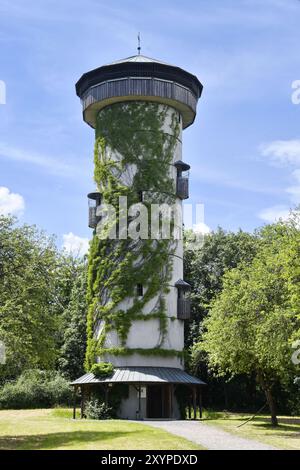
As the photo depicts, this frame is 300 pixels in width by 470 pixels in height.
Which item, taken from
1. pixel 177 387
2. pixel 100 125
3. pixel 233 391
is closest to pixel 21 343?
pixel 177 387

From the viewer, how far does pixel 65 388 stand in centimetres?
5297

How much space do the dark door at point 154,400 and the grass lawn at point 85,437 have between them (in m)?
9.99

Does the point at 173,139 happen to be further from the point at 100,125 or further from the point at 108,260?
the point at 108,260

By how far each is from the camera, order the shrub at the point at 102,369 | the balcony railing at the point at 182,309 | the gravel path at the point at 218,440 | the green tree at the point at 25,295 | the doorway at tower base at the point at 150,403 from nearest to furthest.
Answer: the gravel path at the point at 218,440 → the green tree at the point at 25,295 → the doorway at tower base at the point at 150,403 → the shrub at the point at 102,369 → the balcony railing at the point at 182,309

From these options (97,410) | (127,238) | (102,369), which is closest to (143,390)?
(102,369)

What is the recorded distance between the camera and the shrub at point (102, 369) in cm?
4222

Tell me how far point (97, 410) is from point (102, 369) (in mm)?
2535

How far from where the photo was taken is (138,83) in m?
46.4

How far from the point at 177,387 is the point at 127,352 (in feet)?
13.6

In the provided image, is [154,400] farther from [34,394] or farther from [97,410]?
[34,394]

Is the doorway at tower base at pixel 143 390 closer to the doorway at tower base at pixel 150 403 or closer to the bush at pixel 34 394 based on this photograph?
the doorway at tower base at pixel 150 403

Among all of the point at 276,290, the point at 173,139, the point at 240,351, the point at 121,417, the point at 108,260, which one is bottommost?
the point at 121,417

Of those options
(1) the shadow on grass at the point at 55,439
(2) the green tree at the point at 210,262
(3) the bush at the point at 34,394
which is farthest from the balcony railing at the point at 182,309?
(1) the shadow on grass at the point at 55,439
